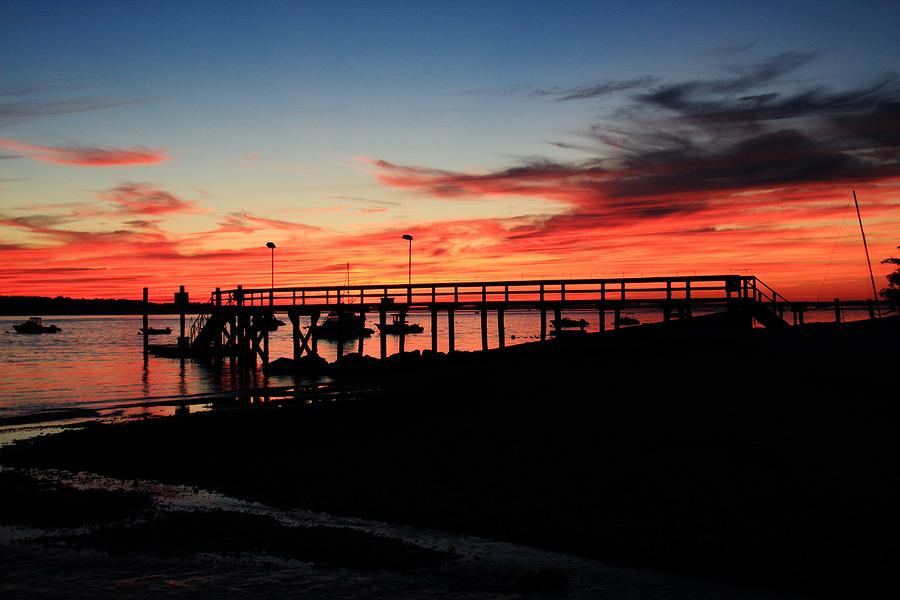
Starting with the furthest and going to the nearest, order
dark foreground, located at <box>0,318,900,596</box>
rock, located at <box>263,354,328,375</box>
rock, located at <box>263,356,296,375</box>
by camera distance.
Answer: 1. rock, located at <box>263,356,296,375</box>
2. rock, located at <box>263,354,328,375</box>
3. dark foreground, located at <box>0,318,900,596</box>

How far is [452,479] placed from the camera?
13.0 metres

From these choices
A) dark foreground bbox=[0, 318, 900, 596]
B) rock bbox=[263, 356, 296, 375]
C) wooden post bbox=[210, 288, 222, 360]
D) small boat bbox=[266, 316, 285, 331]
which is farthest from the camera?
wooden post bbox=[210, 288, 222, 360]

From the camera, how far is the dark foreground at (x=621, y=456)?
9.55 metres

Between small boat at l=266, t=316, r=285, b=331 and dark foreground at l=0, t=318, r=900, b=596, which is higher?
small boat at l=266, t=316, r=285, b=331

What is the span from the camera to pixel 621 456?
43.5ft

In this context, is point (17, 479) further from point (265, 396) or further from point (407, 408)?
point (265, 396)

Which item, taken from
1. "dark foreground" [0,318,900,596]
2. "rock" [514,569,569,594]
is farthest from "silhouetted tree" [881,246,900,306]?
"rock" [514,569,569,594]

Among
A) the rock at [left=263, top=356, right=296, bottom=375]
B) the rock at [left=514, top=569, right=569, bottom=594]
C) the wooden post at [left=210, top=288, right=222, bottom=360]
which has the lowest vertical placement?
the rock at [left=514, top=569, right=569, bottom=594]

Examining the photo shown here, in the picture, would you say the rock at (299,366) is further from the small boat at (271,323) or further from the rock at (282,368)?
the small boat at (271,323)

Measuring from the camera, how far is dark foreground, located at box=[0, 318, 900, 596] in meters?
9.55

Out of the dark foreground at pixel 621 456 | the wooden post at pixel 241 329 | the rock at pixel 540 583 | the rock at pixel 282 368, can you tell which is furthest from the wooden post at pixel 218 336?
the rock at pixel 540 583

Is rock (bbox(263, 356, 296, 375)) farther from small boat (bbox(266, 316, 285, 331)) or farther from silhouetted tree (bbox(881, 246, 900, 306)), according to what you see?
silhouetted tree (bbox(881, 246, 900, 306))

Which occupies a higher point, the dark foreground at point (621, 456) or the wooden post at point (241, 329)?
the wooden post at point (241, 329)

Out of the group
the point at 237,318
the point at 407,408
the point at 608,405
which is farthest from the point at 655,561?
the point at 237,318
